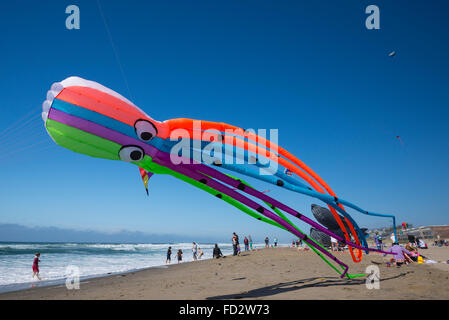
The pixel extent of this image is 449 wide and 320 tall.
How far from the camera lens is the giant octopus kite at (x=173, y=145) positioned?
489 cm

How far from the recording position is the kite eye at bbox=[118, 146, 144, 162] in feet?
18.1

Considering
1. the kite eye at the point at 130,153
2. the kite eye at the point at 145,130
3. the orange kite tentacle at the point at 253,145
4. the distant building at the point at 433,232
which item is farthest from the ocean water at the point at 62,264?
the distant building at the point at 433,232

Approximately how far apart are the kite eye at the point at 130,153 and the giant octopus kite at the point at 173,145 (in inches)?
0.8

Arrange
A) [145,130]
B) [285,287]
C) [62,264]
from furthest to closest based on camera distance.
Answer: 1. [62,264]
2. [285,287]
3. [145,130]

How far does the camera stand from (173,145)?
5.83 meters

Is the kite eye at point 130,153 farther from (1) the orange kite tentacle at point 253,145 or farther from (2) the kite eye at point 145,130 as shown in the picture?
(1) the orange kite tentacle at point 253,145

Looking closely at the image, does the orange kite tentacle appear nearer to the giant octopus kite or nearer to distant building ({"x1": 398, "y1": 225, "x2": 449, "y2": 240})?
the giant octopus kite

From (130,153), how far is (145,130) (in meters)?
0.59

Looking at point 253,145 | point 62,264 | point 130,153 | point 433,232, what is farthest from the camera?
point 433,232

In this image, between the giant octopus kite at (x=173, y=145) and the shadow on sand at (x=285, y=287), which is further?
the shadow on sand at (x=285, y=287)

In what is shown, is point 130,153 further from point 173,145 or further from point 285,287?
point 285,287

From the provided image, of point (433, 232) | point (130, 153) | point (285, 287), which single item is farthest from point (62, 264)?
point (433, 232)

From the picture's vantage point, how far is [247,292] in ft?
25.0
